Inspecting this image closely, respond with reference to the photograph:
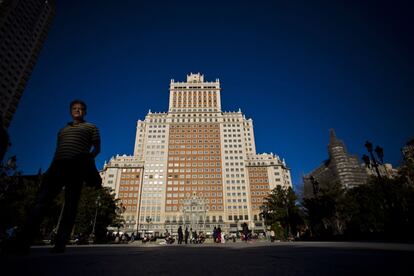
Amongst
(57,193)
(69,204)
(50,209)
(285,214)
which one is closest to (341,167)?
(285,214)

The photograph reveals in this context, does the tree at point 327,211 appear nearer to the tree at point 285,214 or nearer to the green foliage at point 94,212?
the tree at point 285,214

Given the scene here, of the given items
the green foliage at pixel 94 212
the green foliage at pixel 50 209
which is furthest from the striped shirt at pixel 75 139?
the green foliage at pixel 94 212

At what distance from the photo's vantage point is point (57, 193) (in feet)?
12.1

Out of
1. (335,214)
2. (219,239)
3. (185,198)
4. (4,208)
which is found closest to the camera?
(4,208)

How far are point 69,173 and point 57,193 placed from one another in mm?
452

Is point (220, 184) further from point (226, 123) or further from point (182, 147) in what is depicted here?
point (226, 123)

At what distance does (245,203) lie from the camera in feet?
243

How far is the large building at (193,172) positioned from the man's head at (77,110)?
68.4 metres

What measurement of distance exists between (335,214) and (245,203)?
47448mm

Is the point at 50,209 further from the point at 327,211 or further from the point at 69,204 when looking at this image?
the point at 327,211

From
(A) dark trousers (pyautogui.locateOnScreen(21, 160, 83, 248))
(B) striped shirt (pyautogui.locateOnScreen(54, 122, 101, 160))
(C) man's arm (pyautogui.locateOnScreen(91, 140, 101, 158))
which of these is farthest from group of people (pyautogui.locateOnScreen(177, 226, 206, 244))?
(B) striped shirt (pyautogui.locateOnScreen(54, 122, 101, 160))

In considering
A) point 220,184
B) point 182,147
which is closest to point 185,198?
point 220,184

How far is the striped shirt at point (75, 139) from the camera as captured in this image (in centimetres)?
362

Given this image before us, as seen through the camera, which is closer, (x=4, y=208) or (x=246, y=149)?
(x=4, y=208)
